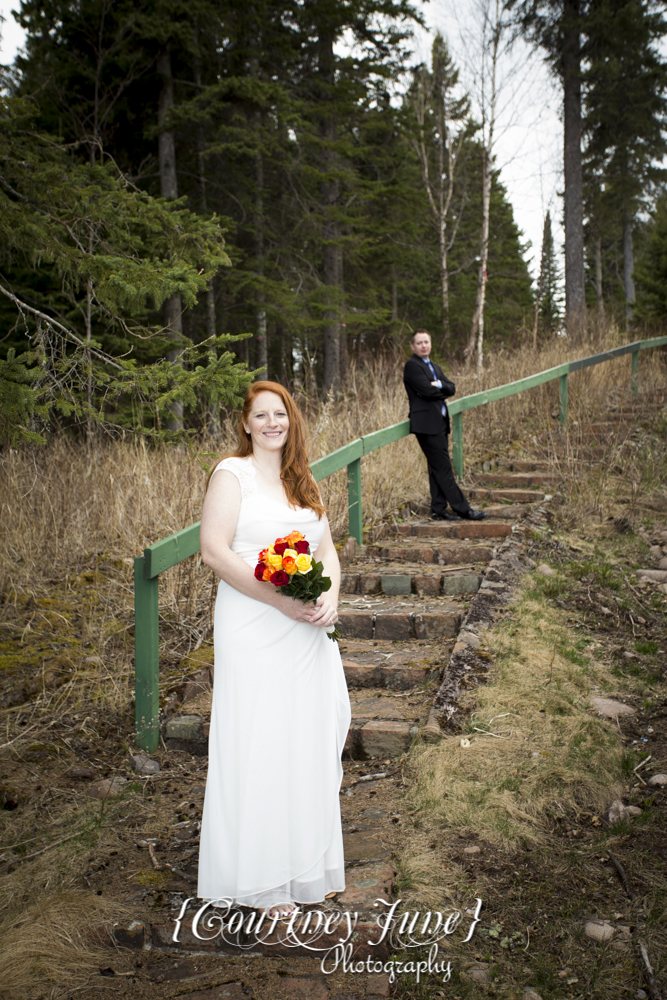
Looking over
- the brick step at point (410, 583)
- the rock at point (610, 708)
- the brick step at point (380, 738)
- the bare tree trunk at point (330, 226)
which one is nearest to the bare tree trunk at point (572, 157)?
the bare tree trunk at point (330, 226)

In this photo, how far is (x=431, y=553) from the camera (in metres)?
5.79

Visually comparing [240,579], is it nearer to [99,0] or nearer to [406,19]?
[99,0]

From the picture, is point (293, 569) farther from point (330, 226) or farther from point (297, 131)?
point (330, 226)

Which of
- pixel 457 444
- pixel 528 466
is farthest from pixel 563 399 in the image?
pixel 457 444

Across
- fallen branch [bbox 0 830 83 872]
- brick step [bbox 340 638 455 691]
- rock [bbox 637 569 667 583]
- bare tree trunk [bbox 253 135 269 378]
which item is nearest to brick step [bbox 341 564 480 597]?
brick step [bbox 340 638 455 691]

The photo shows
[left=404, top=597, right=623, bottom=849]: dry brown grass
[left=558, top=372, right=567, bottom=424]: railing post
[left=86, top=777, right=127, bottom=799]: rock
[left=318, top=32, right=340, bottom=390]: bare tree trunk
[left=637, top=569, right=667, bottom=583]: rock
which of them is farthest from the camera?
[left=318, top=32, right=340, bottom=390]: bare tree trunk

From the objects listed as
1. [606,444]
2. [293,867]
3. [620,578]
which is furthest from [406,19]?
[293,867]

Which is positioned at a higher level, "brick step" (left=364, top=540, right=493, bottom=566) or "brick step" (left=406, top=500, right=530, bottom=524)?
"brick step" (left=406, top=500, right=530, bottom=524)

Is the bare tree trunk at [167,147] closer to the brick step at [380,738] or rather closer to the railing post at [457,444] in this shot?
the railing post at [457,444]

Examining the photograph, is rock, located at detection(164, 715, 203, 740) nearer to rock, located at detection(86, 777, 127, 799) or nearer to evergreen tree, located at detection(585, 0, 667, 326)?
rock, located at detection(86, 777, 127, 799)

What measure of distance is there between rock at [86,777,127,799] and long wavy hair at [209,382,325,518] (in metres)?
1.77

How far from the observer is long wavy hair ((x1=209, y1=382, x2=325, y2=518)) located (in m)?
2.74

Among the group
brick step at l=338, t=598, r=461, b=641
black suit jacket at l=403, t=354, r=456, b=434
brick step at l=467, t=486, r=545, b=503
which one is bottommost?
brick step at l=338, t=598, r=461, b=641

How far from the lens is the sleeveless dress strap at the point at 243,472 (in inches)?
103
